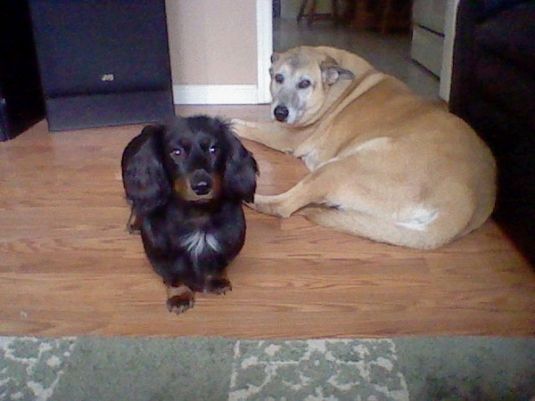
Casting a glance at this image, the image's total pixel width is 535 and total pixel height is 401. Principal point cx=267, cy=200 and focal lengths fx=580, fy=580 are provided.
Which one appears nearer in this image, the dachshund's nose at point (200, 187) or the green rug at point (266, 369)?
the green rug at point (266, 369)

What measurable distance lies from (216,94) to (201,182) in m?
2.14

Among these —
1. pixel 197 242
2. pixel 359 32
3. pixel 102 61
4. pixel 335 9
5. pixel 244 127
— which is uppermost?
pixel 102 61

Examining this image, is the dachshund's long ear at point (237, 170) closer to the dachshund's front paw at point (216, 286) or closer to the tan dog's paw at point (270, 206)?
the dachshund's front paw at point (216, 286)

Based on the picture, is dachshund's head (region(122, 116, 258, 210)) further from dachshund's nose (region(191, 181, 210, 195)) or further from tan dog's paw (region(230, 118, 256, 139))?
tan dog's paw (region(230, 118, 256, 139))

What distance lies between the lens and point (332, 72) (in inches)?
92.7

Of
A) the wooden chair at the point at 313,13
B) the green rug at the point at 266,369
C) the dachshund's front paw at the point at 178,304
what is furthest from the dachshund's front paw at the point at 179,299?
the wooden chair at the point at 313,13

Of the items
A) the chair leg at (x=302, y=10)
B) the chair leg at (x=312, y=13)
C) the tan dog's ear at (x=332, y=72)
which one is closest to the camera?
the tan dog's ear at (x=332, y=72)

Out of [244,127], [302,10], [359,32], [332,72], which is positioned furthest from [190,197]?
[302,10]

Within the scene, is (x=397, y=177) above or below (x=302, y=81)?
below

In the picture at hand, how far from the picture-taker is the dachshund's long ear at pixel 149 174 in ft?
4.66

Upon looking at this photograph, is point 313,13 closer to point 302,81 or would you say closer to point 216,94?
point 216,94

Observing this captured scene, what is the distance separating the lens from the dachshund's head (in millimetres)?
1398

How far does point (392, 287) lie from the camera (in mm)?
1579

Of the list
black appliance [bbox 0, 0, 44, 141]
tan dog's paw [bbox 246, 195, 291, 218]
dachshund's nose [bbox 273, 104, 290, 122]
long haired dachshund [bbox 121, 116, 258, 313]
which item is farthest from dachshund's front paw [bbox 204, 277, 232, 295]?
A: black appliance [bbox 0, 0, 44, 141]
